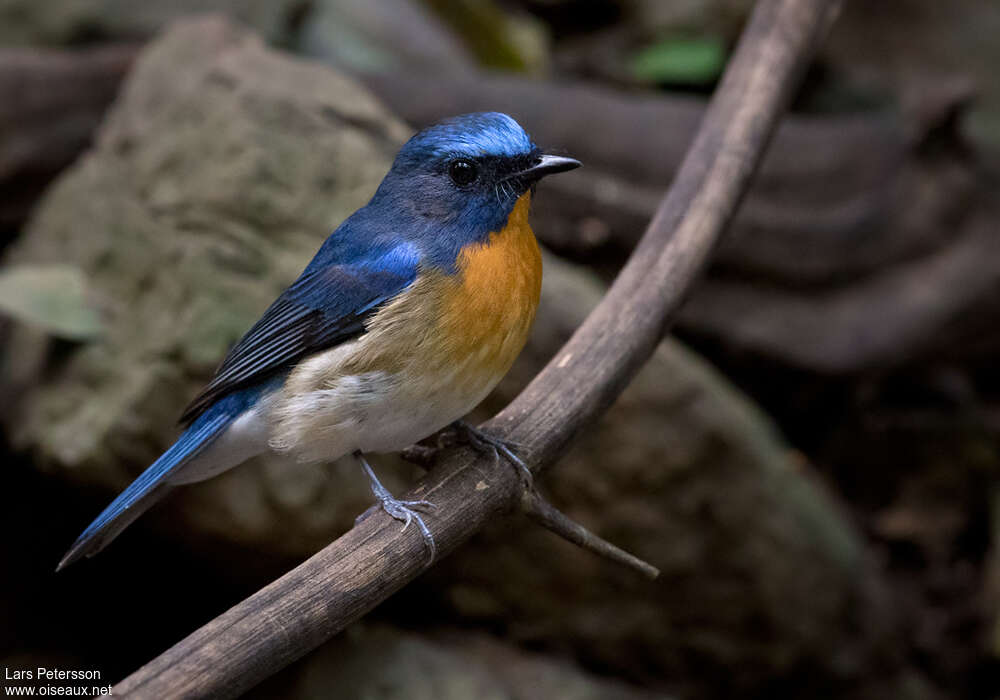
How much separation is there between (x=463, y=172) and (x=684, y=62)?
A: 493cm

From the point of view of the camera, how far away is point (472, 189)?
283cm

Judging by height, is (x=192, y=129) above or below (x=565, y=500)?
above

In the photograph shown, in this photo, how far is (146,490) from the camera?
278cm

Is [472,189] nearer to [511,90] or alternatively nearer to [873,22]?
[511,90]

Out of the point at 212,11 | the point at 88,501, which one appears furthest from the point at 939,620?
the point at 212,11

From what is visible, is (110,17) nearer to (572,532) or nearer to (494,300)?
(494,300)

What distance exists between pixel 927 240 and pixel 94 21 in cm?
522

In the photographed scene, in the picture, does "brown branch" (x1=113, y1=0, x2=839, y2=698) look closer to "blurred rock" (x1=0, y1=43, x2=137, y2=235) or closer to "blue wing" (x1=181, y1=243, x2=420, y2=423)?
"blue wing" (x1=181, y1=243, x2=420, y2=423)

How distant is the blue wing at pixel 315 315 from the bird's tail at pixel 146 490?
0.07 metres

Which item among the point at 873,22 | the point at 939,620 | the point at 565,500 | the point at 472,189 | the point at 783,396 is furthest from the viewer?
the point at 873,22

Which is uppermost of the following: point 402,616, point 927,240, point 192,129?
point 927,240

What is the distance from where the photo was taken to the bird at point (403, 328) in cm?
274

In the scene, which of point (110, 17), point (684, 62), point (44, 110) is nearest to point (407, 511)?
point (44, 110)

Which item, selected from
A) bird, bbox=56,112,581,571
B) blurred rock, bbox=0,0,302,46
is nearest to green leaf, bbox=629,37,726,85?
blurred rock, bbox=0,0,302,46
